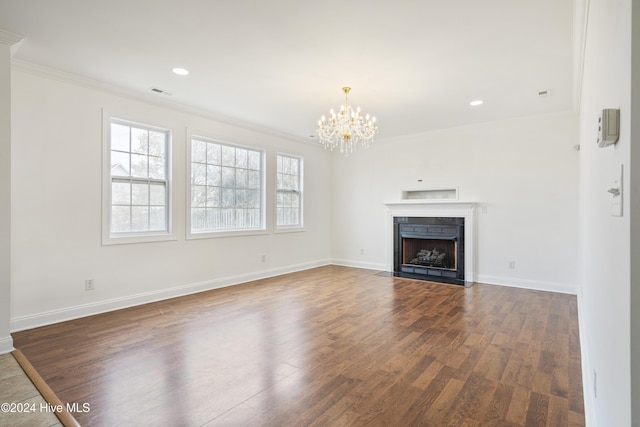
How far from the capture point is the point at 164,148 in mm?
4746

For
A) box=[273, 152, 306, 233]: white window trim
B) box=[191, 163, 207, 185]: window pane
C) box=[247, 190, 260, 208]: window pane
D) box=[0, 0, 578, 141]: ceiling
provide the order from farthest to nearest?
box=[273, 152, 306, 233]: white window trim, box=[247, 190, 260, 208]: window pane, box=[191, 163, 207, 185]: window pane, box=[0, 0, 578, 141]: ceiling

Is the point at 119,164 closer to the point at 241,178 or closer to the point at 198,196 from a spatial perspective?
the point at 198,196

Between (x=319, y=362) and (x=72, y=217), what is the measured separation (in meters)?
3.27

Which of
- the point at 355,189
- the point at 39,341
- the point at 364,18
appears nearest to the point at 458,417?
the point at 364,18

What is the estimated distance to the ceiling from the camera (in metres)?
2.51

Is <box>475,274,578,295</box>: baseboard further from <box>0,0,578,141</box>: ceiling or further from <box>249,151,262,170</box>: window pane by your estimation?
<box>249,151,262,170</box>: window pane

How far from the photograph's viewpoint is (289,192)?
679cm

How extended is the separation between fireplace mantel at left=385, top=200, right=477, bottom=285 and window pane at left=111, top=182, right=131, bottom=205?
451cm

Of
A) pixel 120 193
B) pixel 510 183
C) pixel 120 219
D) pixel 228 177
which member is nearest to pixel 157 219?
pixel 120 219

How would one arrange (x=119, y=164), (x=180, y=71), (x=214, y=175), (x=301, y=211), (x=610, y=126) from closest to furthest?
(x=610, y=126), (x=180, y=71), (x=119, y=164), (x=214, y=175), (x=301, y=211)

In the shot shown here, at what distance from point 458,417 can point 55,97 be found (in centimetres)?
485

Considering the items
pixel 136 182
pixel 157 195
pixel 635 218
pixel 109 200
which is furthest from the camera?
pixel 157 195

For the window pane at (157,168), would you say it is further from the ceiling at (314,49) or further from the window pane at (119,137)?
the ceiling at (314,49)

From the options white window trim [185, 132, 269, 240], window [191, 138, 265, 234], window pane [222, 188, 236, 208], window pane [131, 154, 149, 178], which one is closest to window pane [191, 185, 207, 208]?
window [191, 138, 265, 234]
